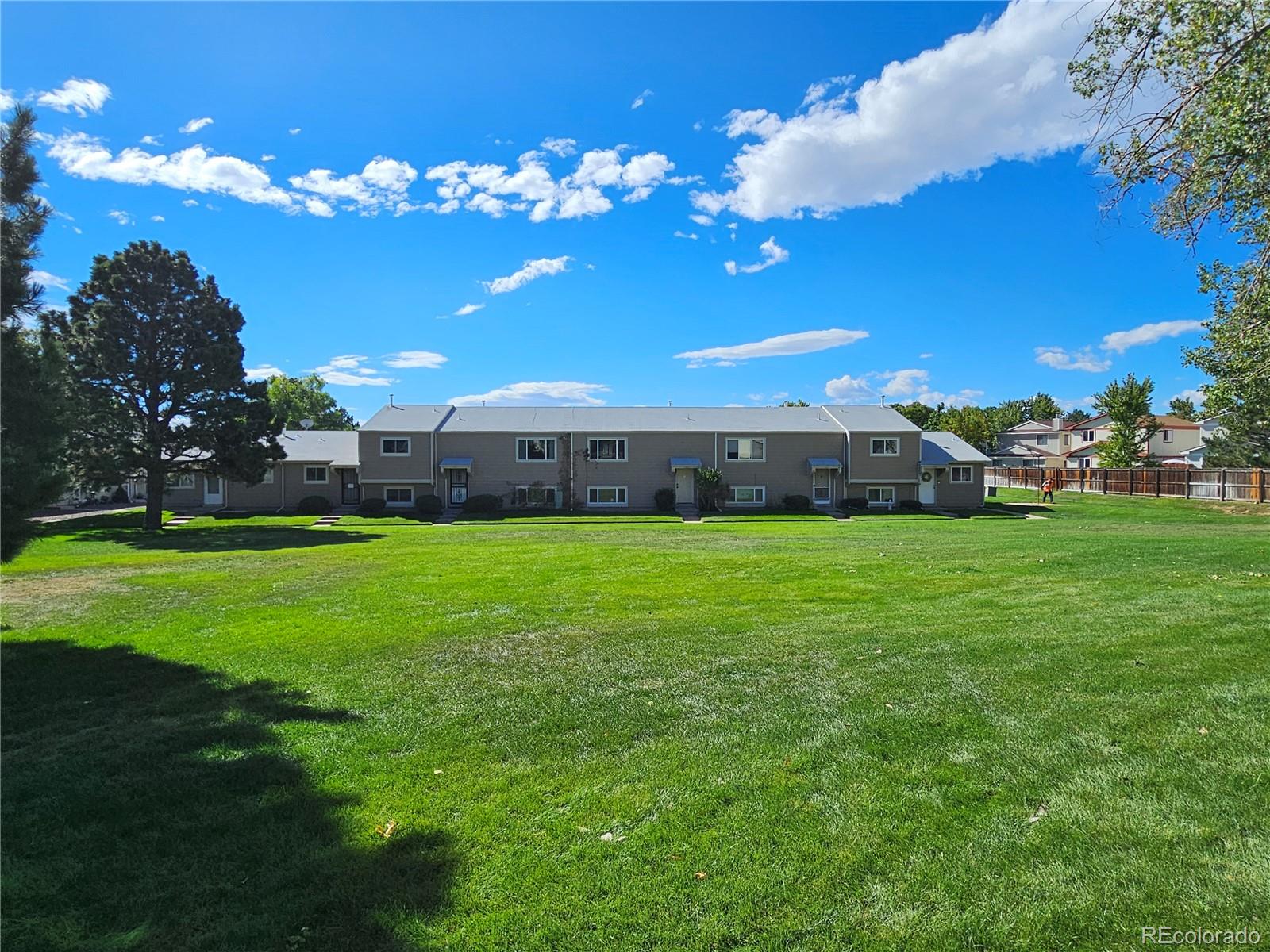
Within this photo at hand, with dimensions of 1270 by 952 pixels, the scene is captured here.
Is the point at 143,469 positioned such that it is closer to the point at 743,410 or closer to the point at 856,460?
the point at 743,410

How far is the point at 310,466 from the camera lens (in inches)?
1531

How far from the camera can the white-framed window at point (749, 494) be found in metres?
38.1

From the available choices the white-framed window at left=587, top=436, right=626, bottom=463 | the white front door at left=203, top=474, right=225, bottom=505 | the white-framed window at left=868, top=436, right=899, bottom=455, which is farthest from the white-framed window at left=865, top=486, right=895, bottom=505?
the white front door at left=203, top=474, right=225, bottom=505

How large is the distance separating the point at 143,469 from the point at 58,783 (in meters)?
30.3

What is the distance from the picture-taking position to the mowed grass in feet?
10.1

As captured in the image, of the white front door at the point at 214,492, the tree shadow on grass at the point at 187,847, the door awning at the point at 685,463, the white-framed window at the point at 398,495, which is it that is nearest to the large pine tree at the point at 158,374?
the white-framed window at the point at 398,495

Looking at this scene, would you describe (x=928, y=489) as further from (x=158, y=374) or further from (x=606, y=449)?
(x=158, y=374)

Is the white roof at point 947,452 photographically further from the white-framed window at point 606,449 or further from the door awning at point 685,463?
the white-framed window at point 606,449

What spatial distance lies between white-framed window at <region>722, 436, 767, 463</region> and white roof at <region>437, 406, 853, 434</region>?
0.50 meters

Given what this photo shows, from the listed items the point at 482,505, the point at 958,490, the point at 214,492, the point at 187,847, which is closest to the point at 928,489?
the point at 958,490

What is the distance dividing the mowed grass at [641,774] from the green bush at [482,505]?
2497cm

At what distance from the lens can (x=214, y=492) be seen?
38.9 metres

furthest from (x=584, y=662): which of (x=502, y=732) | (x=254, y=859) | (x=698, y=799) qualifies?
(x=254, y=859)

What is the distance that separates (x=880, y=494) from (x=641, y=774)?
37.1m
